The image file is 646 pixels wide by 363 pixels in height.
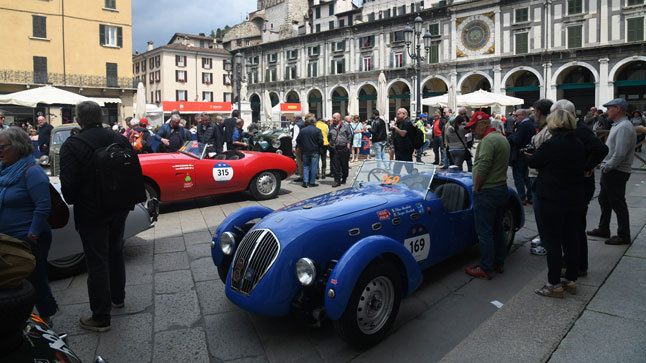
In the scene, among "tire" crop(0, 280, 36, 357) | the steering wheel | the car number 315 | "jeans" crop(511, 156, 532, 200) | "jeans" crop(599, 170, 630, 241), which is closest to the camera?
"tire" crop(0, 280, 36, 357)

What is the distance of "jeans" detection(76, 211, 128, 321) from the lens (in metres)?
3.71

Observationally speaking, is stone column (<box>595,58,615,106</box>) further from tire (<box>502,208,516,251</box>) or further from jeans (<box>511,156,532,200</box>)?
tire (<box>502,208,516,251</box>)

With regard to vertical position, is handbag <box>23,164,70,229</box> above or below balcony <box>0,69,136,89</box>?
below

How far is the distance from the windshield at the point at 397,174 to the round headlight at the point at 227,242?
1639mm

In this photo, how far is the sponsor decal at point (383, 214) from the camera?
13.5ft

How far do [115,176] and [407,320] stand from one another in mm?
2754

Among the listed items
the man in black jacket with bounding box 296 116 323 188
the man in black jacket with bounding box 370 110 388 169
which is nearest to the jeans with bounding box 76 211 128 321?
the man in black jacket with bounding box 296 116 323 188

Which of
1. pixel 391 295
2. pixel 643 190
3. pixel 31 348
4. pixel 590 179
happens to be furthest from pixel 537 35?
pixel 31 348

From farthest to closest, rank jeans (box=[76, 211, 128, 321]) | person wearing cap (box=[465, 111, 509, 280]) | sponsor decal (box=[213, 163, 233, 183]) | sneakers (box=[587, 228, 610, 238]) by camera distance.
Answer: sponsor decal (box=[213, 163, 233, 183]) → sneakers (box=[587, 228, 610, 238]) → person wearing cap (box=[465, 111, 509, 280]) → jeans (box=[76, 211, 128, 321])

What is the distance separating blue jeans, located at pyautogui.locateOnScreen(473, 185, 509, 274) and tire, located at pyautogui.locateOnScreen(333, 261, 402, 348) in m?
1.54

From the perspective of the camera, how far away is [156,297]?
14.8ft

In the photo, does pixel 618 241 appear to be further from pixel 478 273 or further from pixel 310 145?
pixel 310 145

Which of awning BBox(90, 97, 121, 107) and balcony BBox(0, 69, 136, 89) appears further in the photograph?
awning BBox(90, 97, 121, 107)

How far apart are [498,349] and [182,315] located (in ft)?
8.80
